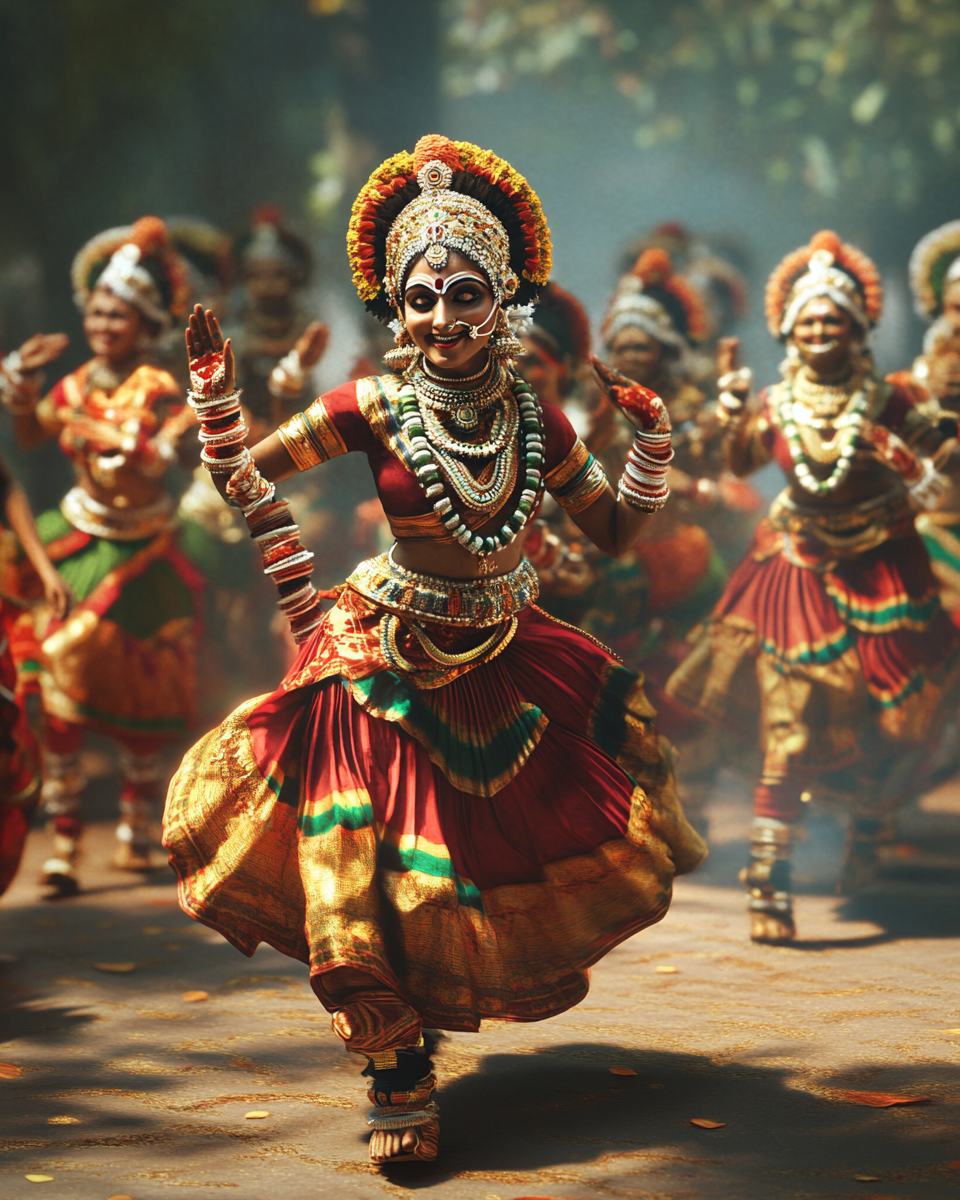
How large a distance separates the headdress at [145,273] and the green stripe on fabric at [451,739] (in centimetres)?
331

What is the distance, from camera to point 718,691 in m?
5.46

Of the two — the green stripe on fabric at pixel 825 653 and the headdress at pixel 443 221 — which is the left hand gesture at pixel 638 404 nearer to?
the headdress at pixel 443 221

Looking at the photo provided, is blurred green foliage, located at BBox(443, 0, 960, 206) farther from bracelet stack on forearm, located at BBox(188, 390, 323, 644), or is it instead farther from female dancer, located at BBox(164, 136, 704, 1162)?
bracelet stack on forearm, located at BBox(188, 390, 323, 644)

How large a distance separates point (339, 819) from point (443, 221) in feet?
4.64

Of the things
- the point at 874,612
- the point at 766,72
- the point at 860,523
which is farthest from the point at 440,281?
the point at 766,72

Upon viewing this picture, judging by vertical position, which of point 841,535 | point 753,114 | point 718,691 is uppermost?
point 753,114

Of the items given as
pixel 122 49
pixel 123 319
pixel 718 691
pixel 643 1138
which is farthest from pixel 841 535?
pixel 122 49

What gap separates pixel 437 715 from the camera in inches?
133

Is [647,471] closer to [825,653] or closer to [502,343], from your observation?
[502,343]

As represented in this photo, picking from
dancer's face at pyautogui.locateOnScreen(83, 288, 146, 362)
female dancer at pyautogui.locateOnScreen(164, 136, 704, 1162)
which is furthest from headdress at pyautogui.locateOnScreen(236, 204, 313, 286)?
female dancer at pyautogui.locateOnScreen(164, 136, 704, 1162)

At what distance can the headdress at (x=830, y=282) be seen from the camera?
5.21m

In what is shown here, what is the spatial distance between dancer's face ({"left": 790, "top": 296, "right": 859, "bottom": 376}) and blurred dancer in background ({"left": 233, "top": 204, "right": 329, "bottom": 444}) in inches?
110

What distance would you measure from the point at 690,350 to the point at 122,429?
2540mm

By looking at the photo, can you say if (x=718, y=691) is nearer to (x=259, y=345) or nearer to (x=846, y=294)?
(x=846, y=294)
